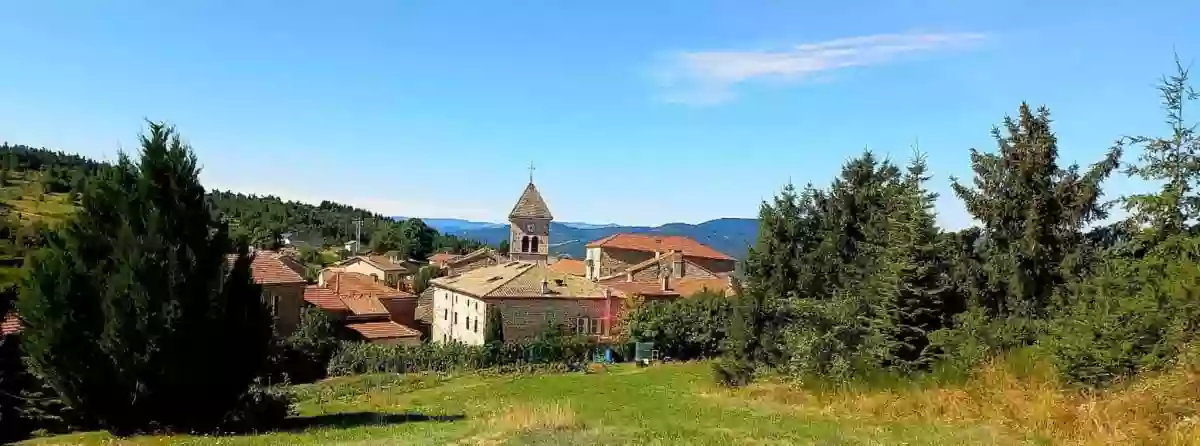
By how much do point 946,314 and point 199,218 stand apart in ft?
58.3

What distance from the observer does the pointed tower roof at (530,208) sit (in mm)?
72250

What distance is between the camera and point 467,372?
139 ft

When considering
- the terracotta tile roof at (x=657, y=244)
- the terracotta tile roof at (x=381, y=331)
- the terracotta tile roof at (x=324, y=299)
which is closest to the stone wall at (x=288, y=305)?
the terracotta tile roof at (x=324, y=299)

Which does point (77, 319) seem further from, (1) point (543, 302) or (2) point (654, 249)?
(2) point (654, 249)

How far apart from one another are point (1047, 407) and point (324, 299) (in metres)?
50.2

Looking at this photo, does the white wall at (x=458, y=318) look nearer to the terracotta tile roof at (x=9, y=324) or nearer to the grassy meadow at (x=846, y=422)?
the terracotta tile roof at (x=9, y=324)

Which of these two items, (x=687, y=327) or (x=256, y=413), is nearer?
(x=256, y=413)

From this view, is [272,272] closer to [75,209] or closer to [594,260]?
[75,209]

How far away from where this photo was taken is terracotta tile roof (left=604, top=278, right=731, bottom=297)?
5794 centimetres

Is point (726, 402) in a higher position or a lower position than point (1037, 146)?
lower

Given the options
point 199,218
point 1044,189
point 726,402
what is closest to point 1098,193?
point 1044,189

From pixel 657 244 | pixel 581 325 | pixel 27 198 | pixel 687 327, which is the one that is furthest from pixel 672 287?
pixel 27 198

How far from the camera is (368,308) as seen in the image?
2299 inches

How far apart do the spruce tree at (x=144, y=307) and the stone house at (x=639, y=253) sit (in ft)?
230
